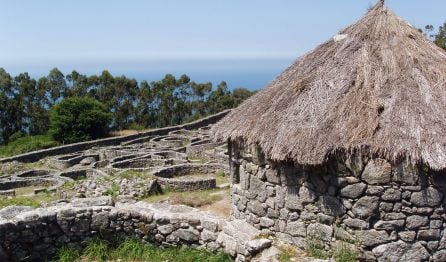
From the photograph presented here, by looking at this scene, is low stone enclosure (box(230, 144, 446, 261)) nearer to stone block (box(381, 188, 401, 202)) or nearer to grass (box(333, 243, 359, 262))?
stone block (box(381, 188, 401, 202))

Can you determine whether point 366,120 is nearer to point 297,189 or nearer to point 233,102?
point 297,189

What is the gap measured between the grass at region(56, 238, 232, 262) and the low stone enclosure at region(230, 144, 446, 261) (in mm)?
1886

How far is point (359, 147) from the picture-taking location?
8.02 meters

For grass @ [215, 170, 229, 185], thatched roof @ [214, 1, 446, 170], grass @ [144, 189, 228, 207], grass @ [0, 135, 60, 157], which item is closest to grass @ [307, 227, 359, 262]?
thatched roof @ [214, 1, 446, 170]

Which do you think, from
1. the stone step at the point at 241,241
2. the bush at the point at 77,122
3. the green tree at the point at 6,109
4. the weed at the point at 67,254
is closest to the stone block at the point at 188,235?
the stone step at the point at 241,241

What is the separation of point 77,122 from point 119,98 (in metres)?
21.6

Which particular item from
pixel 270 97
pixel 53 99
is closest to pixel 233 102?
pixel 53 99

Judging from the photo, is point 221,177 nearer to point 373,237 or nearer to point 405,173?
point 373,237

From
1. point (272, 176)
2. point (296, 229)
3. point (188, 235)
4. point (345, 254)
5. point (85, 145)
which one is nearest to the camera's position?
point (345, 254)

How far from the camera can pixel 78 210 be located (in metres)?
Result: 9.26

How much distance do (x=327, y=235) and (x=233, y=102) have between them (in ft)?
180

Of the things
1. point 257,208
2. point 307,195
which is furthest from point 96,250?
point 307,195

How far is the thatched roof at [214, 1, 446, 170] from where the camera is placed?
26.5 ft

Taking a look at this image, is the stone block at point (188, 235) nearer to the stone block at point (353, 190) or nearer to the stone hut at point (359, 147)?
the stone hut at point (359, 147)
